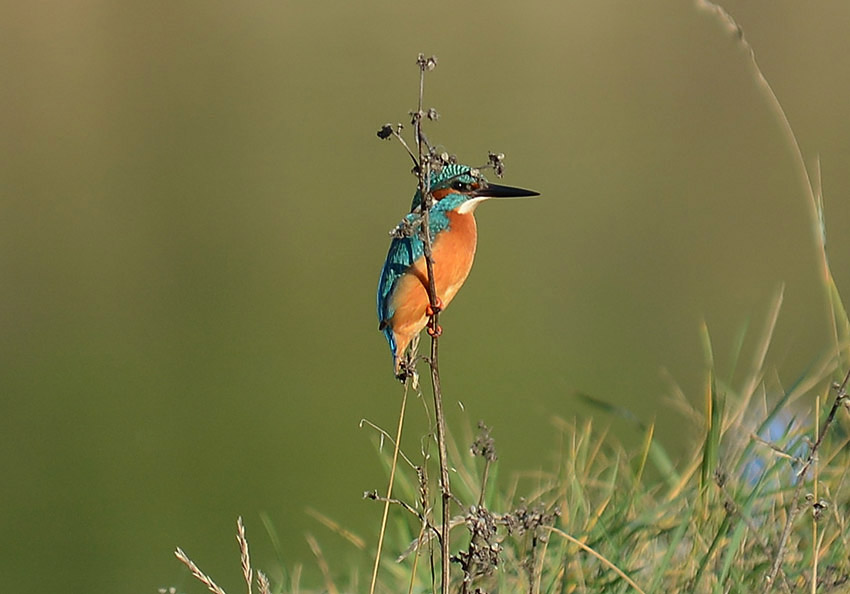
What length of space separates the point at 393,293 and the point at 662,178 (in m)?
9.62

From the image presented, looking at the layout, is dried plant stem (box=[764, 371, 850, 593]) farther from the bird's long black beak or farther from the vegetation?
the bird's long black beak

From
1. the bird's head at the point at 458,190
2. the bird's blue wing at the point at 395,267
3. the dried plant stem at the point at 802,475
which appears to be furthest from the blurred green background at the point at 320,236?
the dried plant stem at the point at 802,475

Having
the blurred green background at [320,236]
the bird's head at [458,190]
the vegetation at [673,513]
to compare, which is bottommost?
the blurred green background at [320,236]

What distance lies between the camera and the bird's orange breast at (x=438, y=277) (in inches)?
83.7

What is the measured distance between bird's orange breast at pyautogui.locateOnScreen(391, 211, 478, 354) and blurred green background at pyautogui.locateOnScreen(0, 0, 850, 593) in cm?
241

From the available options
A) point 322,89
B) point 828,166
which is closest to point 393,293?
point 828,166

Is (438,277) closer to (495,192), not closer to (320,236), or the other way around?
(495,192)

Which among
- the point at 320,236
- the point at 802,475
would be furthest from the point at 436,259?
the point at 320,236

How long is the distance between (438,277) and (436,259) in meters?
0.03

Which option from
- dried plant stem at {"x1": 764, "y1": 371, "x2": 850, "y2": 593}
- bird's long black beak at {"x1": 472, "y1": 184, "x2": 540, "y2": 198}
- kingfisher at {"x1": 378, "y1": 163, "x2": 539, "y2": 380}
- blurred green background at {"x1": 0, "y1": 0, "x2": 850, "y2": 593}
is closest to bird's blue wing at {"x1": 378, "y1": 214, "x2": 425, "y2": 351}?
kingfisher at {"x1": 378, "y1": 163, "x2": 539, "y2": 380}

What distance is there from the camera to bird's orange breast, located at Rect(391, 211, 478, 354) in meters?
2.12

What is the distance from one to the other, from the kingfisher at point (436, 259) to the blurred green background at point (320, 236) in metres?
2.36

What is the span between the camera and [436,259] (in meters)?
2.20

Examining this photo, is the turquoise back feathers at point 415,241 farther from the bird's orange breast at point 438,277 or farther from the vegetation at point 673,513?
the vegetation at point 673,513
